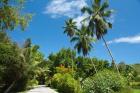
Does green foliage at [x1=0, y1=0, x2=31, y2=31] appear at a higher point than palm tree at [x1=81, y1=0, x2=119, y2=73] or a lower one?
lower

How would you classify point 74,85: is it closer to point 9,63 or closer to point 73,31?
point 9,63

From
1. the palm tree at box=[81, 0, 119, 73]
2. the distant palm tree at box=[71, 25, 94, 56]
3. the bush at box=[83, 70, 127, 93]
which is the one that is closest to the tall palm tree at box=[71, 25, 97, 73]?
the distant palm tree at box=[71, 25, 94, 56]

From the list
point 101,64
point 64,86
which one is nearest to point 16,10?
point 64,86

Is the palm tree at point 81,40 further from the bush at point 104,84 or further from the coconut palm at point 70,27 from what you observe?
the bush at point 104,84

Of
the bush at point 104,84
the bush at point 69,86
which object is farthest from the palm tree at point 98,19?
the bush at point 104,84

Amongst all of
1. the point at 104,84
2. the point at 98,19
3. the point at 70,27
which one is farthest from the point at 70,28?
the point at 104,84

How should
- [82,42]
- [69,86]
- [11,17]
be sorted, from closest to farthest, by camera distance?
[11,17], [69,86], [82,42]

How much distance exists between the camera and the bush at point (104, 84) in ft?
95.5

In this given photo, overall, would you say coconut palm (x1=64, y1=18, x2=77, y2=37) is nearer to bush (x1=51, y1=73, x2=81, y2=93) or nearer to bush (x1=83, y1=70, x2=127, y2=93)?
bush (x1=51, y1=73, x2=81, y2=93)

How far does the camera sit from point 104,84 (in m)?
29.3

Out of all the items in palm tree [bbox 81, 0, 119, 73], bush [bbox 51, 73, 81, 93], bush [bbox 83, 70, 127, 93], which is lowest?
bush [bbox 83, 70, 127, 93]

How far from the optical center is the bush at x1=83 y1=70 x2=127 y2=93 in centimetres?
2910

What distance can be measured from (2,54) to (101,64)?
2054 inches

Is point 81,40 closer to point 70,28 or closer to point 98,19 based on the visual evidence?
point 70,28
